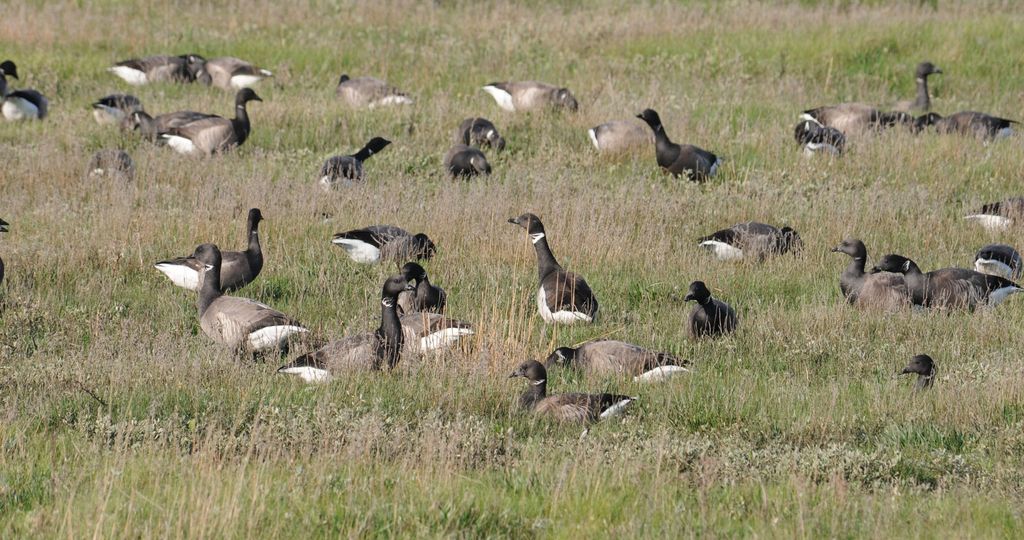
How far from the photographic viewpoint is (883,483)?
7.77 meters

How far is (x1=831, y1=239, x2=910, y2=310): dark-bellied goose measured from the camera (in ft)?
42.7

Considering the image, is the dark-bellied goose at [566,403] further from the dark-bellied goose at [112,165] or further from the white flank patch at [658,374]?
the dark-bellied goose at [112,165]

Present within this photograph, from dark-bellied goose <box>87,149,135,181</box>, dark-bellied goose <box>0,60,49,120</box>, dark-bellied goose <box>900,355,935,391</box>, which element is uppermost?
dark-bellied goose <box>900,355,935,391</box>

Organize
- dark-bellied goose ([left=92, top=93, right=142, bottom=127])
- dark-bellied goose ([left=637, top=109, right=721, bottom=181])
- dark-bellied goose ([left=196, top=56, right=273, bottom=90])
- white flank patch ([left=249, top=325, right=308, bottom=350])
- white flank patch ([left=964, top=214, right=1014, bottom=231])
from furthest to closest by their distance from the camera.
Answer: dark-bellied goose ([left=196, top=56, right=273, bottom=90]) → dark-bellied goose ([left=92, top=93, right=142, bottom=127]) → dark-bellied goose ([left=637, top=109, right=721, bottom=181]) → white flank patch ([left=964, top=214, right=1014, bottom=231]) → white flank patch ([left=249, top=325, right=308, bottom=350])

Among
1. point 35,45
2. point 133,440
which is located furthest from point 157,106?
point 133,440

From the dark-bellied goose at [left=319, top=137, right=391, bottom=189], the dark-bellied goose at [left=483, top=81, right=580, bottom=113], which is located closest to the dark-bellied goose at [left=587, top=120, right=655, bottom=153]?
the dark-bellied goose at [left=483, top=81, right=580, bottom=113]

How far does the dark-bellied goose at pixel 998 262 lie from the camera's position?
13961 millimetres

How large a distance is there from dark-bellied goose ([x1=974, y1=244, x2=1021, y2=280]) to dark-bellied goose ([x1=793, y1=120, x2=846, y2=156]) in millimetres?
5579

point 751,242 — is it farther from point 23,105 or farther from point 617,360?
point 23,105

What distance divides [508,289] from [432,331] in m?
2.41

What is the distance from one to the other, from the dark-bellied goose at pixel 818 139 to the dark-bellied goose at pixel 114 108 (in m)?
11.2

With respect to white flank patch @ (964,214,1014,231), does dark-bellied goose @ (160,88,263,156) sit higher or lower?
lower

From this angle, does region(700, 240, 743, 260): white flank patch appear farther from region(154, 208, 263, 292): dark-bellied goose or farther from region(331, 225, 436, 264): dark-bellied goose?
region(154, 208, 263, 292): dark-bellied goose

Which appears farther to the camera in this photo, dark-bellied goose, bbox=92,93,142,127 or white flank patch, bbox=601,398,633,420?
dark-bellied goose, bbox=92,93,142,127
